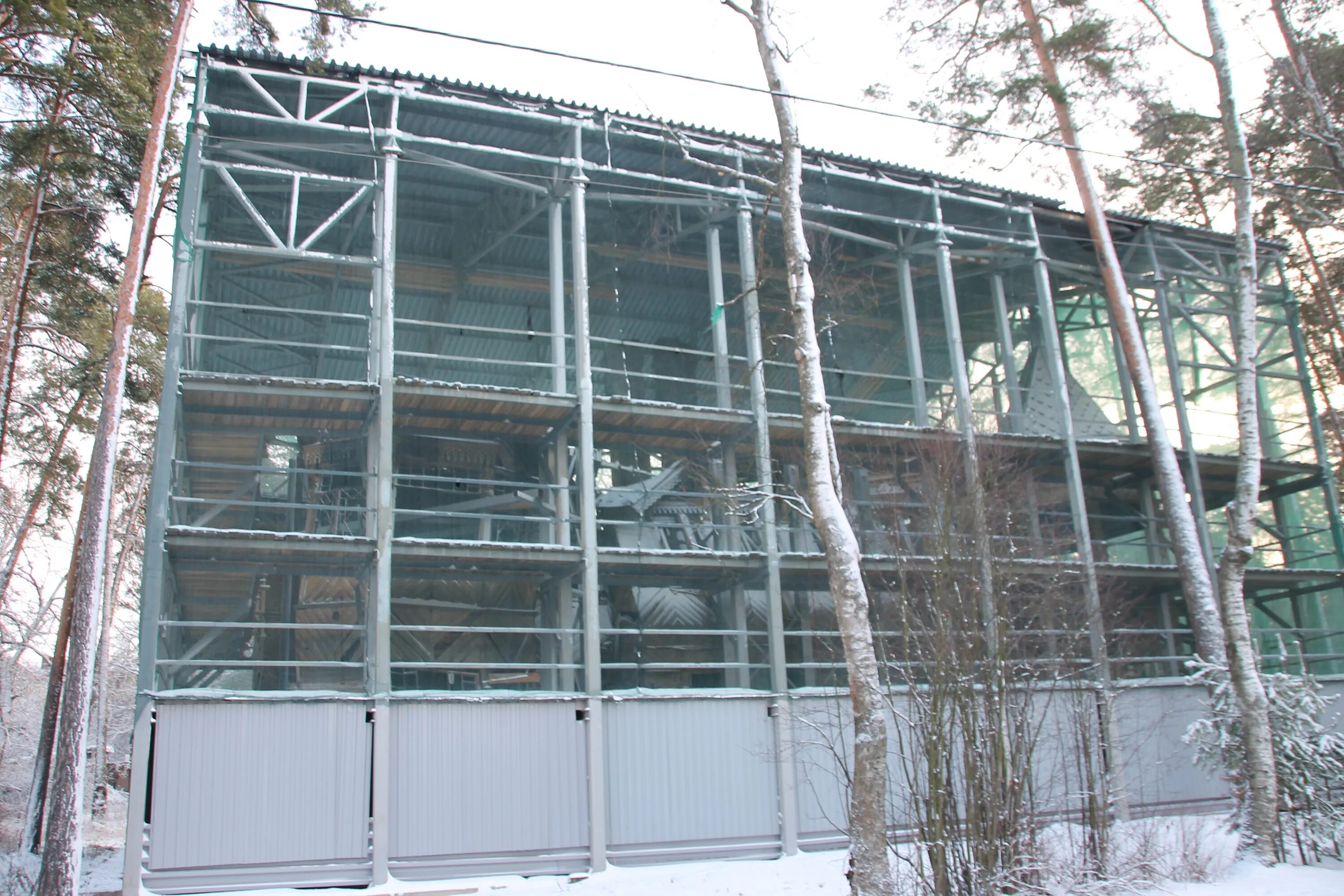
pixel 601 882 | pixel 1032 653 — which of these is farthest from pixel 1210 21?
pixel 601 882

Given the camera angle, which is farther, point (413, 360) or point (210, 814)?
point (413, 360)

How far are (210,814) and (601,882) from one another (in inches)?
195

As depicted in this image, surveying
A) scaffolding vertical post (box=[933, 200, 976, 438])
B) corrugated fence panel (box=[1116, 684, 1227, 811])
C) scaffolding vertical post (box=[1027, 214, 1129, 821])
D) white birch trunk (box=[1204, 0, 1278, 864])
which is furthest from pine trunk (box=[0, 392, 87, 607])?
white birch trunk (box=[1204, 0, 1278, 864])

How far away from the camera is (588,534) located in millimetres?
15766

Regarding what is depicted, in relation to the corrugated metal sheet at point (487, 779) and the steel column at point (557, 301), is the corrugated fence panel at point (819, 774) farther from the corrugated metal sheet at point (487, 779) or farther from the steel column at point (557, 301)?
the steel column at point (557, 301)

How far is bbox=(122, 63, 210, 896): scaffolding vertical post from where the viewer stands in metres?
12.6

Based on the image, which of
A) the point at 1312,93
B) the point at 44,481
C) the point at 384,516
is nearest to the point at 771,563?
the point at 384,516

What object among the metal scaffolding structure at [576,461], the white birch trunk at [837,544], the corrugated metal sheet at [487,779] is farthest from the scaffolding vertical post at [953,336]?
the corrugated metal sheet at [487,779]

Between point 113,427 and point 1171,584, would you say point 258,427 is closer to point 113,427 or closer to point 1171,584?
point 113,427

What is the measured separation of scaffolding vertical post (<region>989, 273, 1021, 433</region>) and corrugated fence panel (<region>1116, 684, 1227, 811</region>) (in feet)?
18.7

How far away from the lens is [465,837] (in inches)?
544

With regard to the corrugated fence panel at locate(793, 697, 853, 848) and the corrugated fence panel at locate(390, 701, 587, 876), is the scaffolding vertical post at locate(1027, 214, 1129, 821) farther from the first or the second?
the corrugated fence panel at locate(390, 701, 587, 876)

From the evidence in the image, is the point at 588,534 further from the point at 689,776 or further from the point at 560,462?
the point at 689,776

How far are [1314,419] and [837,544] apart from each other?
16.8 m
